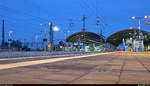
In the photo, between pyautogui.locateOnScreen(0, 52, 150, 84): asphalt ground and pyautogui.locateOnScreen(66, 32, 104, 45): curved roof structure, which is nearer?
pyautogui.locateOnScreen(0, 52, 150, 84): asphalt ground

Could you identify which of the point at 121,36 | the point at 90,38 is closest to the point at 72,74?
the point at 90,38

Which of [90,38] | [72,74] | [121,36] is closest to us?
[72,74]

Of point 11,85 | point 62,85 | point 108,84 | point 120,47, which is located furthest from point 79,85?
point 120,47

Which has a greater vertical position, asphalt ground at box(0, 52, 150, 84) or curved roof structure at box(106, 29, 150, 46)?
curved roof structure at box(106, 29, 150, 46)

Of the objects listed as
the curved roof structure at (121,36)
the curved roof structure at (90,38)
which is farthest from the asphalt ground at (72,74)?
the curved roof structure at (121,36)

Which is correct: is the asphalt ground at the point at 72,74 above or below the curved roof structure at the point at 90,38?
below

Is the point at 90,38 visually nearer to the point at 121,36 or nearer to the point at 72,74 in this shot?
the point at 121,36

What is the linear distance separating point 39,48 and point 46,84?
210ft

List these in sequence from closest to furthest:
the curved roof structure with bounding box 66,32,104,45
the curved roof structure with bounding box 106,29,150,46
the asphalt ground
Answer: the asphalt ground
the curved roof structure with bounding box 106,29,150,46
the curved roof structure with bounding box 66,32,104,45

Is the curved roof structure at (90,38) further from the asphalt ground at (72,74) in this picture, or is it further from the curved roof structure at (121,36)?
the asphalt ground at (72,74)

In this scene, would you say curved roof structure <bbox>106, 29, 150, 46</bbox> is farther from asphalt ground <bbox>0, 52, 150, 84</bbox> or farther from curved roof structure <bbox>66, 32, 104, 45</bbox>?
asphalt ground <bbox>0, 52, 150, 84</bbox>

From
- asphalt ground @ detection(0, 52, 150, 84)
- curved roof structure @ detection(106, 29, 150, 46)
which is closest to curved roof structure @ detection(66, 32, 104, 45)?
curved roof structure @ detection(106, 29, 150, 46)

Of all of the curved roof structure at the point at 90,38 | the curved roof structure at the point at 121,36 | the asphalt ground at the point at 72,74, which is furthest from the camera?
the curved roof structure at the point at 90,38

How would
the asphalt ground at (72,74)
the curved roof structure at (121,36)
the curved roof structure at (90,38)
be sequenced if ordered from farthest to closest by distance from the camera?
the curved roof structure at (90,38) → the curved roof structure at (121,36) → the asphalt ground at (72,74)
